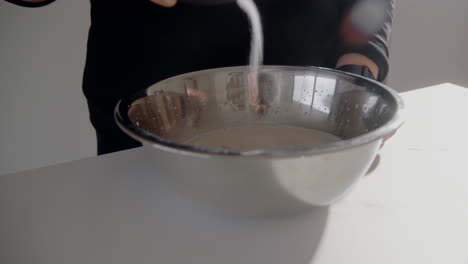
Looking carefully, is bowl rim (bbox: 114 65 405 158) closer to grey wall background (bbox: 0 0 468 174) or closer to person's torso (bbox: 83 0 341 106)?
person's torso (bbox: 83 0 341 106)

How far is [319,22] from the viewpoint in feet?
2.44

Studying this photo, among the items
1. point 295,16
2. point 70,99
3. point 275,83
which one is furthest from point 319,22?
point 70,99

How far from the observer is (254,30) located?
0.72 meters

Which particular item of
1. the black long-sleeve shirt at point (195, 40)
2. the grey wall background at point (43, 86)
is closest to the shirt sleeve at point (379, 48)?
the black long-sleeve shirt at point (195, 40)

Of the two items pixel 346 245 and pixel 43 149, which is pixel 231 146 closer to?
pixel 346 245

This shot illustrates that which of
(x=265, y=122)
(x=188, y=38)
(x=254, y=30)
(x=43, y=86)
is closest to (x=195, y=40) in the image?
(x=188, y=38)

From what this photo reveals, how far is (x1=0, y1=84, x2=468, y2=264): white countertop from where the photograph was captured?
36cm

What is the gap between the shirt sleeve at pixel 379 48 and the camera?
707mm

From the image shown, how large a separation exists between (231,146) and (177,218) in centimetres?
13

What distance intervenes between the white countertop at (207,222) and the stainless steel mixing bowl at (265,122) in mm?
37

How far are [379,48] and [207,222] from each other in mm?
511

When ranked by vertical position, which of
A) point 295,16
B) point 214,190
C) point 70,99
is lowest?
point 70,99

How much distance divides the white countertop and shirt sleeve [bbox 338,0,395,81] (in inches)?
9.9

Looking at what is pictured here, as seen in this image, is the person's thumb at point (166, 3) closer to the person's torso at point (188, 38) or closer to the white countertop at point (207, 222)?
the person's torso at point (188, 38)
